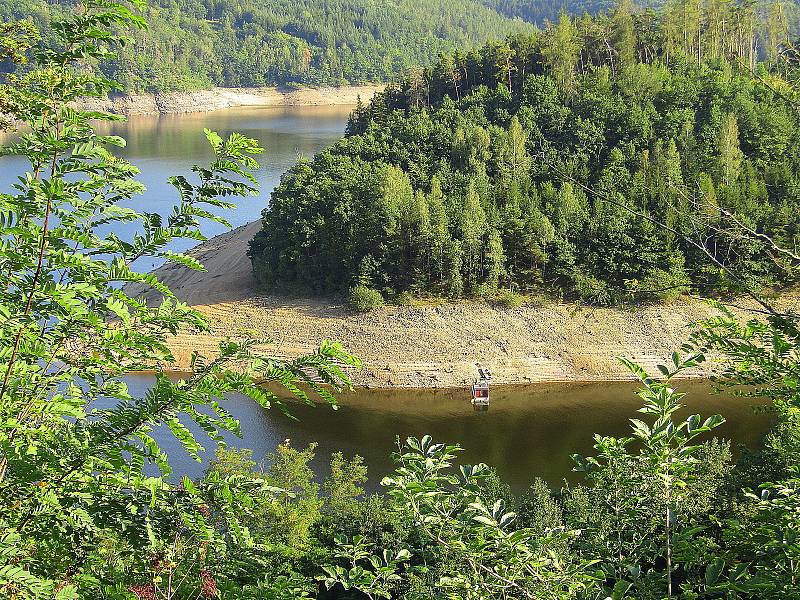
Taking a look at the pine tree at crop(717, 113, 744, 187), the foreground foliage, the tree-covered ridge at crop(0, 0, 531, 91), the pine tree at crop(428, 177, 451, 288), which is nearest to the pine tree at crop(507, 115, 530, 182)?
the pine tree at crop(428, 177, 451, 288)

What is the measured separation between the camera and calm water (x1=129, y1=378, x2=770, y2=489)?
20266mm

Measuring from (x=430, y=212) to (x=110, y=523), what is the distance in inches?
969

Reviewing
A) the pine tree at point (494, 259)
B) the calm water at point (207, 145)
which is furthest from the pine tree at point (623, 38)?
the calm water at point (207, 145)

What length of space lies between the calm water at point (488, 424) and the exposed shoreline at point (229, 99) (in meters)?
67.8

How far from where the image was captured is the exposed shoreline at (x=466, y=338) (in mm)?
25281

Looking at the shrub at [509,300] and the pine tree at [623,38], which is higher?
the pine tree at [623,38]

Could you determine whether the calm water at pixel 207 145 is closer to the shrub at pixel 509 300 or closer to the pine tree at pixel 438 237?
the pine tree at pixel 438 237

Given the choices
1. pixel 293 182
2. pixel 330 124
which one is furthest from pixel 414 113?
pixel 330 124

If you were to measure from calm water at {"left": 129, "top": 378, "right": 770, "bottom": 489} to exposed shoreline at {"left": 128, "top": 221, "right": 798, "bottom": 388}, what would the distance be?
672 millimetres

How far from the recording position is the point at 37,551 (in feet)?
11.6

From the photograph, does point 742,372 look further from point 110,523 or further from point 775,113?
point 775,113

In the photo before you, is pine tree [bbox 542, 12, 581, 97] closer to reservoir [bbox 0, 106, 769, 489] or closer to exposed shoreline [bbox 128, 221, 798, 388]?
exposed shoreline [bbox 128, 221, 798, 388]

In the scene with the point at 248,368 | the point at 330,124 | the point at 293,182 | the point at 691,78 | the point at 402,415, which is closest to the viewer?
the point at 248,368

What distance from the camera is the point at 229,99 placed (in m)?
99.5
